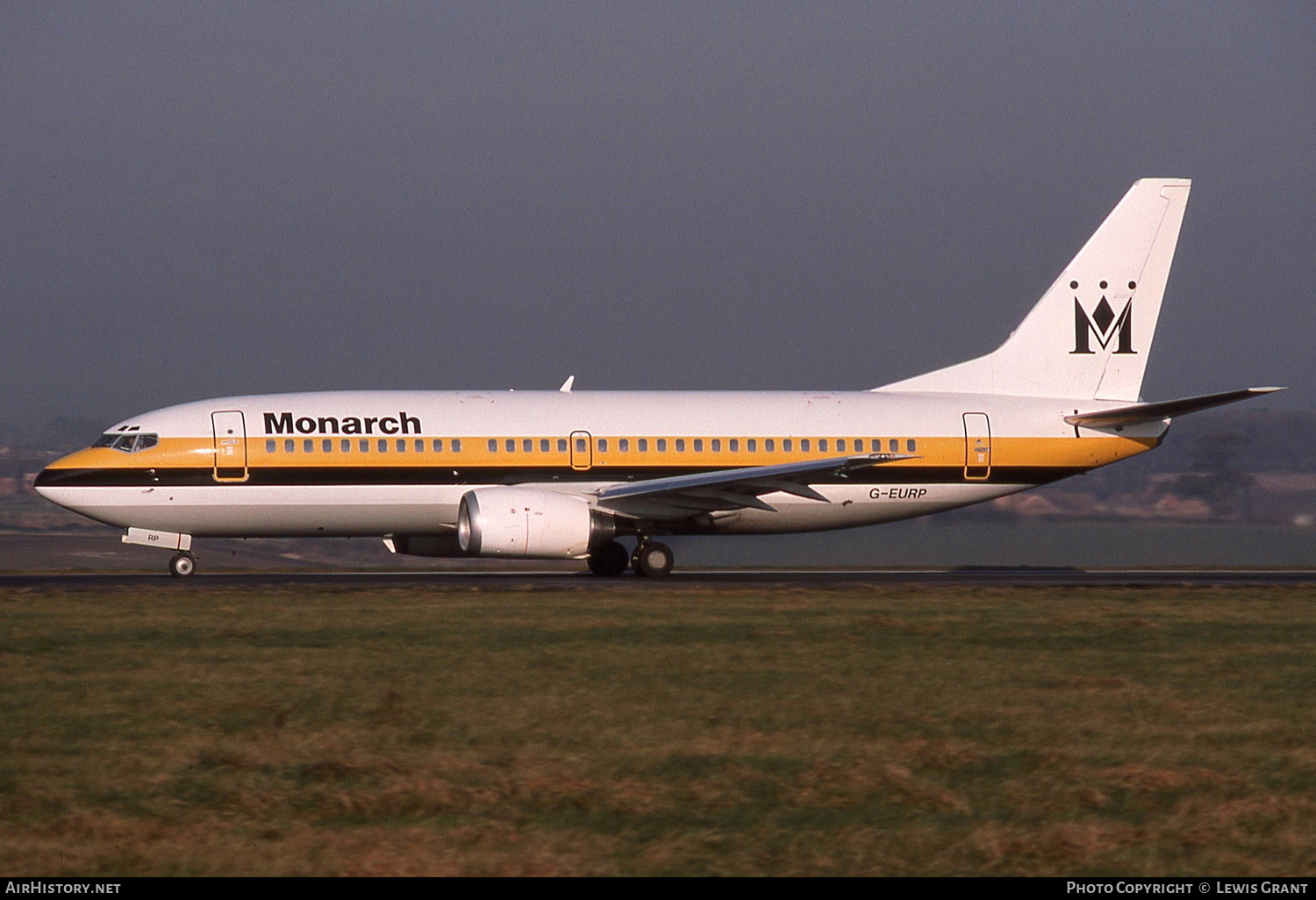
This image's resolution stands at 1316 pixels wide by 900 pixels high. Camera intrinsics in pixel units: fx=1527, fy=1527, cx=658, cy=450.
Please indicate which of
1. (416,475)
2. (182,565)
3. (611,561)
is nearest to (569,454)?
(611,561)

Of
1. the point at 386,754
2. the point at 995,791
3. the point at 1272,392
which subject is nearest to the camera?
the point at 995,791

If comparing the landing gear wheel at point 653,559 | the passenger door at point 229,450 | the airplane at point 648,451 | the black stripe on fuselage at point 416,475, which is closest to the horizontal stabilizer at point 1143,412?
the airplane at point 648,451

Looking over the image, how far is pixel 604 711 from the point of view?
1426 centimetres

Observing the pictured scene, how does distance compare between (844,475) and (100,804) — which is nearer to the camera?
(100,804)

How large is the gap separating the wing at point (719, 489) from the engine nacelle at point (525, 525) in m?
1.04

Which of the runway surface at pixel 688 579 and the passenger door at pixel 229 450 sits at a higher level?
the passenger door at pixel 229 450

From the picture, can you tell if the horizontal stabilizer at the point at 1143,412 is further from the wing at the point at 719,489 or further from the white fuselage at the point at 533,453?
the wing at the point at 719,489

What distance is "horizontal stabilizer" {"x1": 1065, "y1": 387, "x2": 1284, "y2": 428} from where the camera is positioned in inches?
1300

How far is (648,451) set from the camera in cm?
3391

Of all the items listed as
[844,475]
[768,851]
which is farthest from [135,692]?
[844,475]

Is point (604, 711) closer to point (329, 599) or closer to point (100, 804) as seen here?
point (100, 804)

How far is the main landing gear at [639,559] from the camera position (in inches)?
1323

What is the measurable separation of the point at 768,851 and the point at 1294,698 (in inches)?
325
